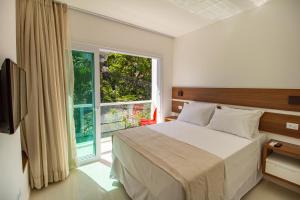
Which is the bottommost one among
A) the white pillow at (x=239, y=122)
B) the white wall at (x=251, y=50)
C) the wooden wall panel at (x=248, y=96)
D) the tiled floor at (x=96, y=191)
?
the tiled floor at (x=96, y=191)

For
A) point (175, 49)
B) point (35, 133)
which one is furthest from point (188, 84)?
point (35, 133)

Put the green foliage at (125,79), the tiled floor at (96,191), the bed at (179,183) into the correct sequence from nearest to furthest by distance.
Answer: the bed at (179,183), the tiled floor at (96,191), the green foliage at (125,79)

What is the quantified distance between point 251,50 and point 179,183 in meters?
2.26

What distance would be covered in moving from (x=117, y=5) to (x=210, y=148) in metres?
2.31

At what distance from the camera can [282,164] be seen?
1.86 m

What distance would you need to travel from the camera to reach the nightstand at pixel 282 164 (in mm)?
Answer: 1791

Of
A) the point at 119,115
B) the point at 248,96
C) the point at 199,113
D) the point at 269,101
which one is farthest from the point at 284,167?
the point at 119,115

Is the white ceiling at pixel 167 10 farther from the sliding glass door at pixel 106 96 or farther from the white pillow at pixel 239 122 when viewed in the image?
the white pillow at pixel 239 122

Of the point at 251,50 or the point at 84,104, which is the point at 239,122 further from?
the point at 84,104

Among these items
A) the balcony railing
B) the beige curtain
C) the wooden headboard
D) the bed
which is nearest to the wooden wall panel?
the wooden headboard

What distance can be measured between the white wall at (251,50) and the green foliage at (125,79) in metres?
2.75

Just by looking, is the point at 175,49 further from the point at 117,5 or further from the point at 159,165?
the point at 159,165

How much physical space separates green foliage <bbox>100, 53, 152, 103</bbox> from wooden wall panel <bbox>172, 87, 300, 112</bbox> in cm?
280

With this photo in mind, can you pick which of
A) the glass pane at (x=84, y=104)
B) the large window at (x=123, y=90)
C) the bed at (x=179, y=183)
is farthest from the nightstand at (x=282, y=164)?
the large window at (x=123, y=90)
